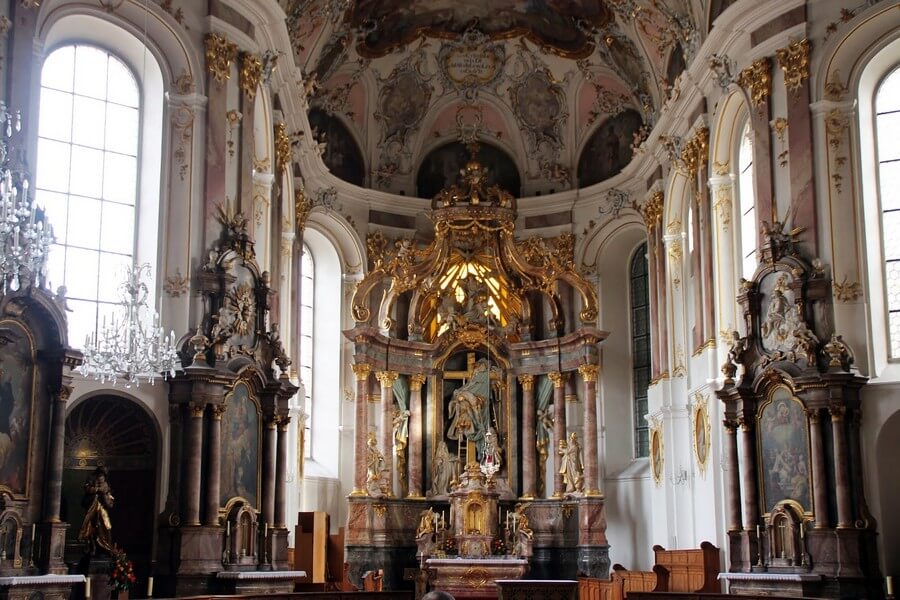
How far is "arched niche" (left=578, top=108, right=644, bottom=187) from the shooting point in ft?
96.7

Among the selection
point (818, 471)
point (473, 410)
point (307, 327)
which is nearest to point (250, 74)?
point (307, 327)

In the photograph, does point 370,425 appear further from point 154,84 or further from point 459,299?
point 154,84

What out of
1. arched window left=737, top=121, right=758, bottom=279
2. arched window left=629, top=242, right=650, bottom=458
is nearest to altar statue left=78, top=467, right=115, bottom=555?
arched window left=737, top=121, right=758, bottom=279

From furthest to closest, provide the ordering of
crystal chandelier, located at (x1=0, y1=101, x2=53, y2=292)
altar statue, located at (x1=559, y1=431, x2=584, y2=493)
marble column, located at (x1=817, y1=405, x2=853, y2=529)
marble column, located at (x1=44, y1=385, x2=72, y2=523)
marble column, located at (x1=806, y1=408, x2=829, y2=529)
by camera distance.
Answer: altar statue, located at (x1=559, y1=431, x2=584, y2=493)
marble column, located at (x1=806, y1=408, x2=829, y2=529)
marble column, located at (x1=817, y1=405, x2=853, y2=529)
marble column, located at (x1=44, y1=385, x2=72, y2=523)
crystal chandelier, located at (x1=0, y1=101, x2=53, y2=292)

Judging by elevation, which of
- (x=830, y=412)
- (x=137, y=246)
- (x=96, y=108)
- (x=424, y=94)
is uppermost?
(x=424, y=94)

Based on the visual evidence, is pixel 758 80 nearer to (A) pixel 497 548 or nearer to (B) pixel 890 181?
(B) pixel 890 181

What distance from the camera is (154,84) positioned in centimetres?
1953

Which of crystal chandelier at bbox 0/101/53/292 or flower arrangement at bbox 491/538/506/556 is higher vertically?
crystal chandelier at bbox 0/101/53/292

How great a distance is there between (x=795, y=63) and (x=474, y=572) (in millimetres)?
12669

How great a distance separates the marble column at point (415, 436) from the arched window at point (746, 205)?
9675mm

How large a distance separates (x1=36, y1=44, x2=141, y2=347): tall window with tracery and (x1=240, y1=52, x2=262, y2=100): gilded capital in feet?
6.15

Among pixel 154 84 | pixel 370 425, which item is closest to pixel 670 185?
pixel 370 425

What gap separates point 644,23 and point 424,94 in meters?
6.74

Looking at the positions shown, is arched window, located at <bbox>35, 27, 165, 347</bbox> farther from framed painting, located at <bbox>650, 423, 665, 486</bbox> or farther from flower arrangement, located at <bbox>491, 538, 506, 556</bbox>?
framed painting, located at <bbox>650, 423, 665, 486</bbox>
